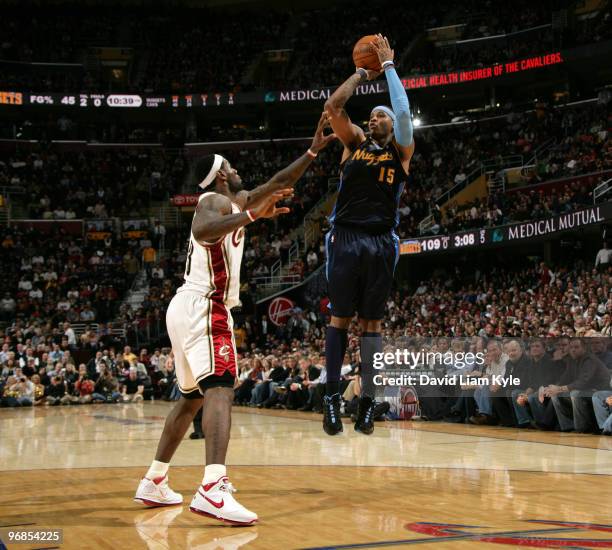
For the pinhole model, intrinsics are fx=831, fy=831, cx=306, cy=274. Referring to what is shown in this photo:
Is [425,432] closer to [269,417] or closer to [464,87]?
[269,417]

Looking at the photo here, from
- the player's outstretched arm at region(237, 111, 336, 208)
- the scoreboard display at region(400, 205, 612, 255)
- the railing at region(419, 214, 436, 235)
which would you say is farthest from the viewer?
the railing at region(419, 214, 436, 235)

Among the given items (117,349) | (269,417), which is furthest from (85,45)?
(269,417)

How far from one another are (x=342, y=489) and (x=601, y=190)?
649 inches

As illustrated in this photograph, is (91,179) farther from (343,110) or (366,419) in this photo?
(366,419)

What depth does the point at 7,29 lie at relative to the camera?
3838cm

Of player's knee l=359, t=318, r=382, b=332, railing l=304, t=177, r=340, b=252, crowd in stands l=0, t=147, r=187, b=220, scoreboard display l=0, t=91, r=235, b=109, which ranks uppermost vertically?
scoreboard display l=0, t=91, r=235, b=109

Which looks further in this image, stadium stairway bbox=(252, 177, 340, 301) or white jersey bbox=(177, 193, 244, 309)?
stadium stairway bbox=(252, 177, 340, 301)

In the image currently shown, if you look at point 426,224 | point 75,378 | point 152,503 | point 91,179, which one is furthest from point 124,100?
point 152,503

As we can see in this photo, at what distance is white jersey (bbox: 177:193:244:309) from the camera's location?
5.48 m

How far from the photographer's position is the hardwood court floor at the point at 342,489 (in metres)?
4.44

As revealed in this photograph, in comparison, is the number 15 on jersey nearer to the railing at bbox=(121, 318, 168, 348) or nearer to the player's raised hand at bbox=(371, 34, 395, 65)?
the player's raised hand at bbox=(371, 34, 395, 65)

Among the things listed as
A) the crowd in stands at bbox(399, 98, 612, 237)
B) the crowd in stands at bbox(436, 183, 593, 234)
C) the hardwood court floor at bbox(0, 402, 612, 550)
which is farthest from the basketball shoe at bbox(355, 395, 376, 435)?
the crowd in stands at bbox(399, 98, 612, 237)

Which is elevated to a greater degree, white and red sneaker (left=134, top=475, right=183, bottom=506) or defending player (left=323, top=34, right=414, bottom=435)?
defending player (left=323, top=34, right=414, bottom=435)

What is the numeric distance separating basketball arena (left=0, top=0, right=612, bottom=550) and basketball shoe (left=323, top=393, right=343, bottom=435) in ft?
0.08
